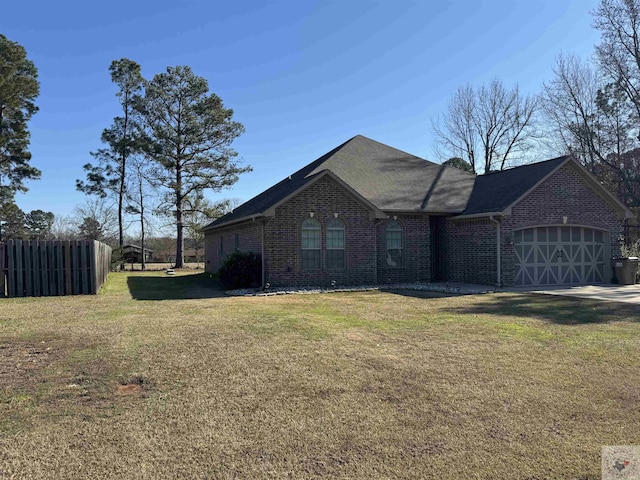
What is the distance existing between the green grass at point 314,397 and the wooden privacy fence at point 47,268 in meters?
5.69

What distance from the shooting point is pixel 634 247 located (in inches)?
815

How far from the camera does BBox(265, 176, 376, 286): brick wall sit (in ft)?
54.0

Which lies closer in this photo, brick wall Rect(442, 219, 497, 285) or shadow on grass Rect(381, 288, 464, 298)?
shadow on grass Rect(381, 288, 464, 298)

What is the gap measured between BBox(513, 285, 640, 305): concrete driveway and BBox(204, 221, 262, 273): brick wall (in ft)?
31.1

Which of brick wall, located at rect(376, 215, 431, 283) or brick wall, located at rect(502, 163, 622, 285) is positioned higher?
brick wall, located at rect(502, 163, 622, 285)

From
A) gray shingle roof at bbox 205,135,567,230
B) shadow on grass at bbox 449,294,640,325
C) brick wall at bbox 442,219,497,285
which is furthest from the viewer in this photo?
gray shingle roof at bbox 205,135,567,230

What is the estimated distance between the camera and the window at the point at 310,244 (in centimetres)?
1689

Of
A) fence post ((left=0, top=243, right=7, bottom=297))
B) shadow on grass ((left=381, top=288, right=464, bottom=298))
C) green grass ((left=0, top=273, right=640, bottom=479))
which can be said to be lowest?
green grass ((left=0, top=273, right=640, bottom=479))

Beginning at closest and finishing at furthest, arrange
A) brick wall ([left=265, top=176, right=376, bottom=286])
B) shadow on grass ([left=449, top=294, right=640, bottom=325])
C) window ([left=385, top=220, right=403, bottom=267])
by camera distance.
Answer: shadow on grass ([left=449, top=294, right=640, bottom=325]), brick wall ([left=265, top=176, right=376, bottom=286]), window ([left=385, top=220, right=403, bottom=267])

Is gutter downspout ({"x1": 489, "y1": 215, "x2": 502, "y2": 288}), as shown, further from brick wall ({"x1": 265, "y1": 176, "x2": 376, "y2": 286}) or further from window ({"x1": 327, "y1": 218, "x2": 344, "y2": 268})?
window ({"x1": 327, "y1": 218, "x2": 344, "y2": 268})

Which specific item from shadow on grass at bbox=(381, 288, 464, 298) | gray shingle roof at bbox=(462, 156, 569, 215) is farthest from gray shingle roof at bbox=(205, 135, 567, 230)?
shadow on grass at bbox=(381, 288, 464, 298)

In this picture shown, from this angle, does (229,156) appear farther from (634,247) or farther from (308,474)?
(308,474)

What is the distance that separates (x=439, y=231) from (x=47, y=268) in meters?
14.4

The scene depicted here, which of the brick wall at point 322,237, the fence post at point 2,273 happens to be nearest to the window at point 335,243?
the brick wall at point 322,237
